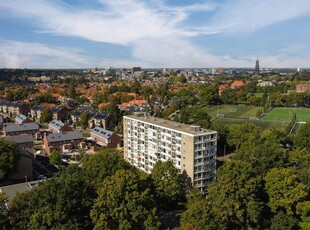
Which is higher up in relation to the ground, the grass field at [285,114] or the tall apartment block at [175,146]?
the tall apartment block at [175,146]

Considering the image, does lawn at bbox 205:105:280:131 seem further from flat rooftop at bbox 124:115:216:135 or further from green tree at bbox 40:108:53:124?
green tree at bbox 40:108:53:124

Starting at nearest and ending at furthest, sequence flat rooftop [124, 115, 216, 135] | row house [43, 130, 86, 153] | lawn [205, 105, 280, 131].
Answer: flat rooftop [124, 115, 216, 135]
row house [43, 130, 86, 153]
lawn [205, 105, 280, 131]

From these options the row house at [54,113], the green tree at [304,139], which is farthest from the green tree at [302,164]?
the row house at [54,113]

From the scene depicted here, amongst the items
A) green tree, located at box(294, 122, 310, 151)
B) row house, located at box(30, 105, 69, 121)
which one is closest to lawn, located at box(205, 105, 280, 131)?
green tree, located at box(294, 122, 310, 151)

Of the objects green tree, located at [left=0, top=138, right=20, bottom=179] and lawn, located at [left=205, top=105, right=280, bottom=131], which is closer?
green tree, located at [left=0, top=138, right=20, bottom=179]

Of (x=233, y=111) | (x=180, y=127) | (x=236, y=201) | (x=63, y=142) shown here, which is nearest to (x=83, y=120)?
(x=63, y=142)

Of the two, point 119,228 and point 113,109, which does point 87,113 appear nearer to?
point 113,109

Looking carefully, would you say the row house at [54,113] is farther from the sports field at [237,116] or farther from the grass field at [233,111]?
the grass field at [233,111]

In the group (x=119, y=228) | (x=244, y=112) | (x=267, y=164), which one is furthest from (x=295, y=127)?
(x=119, y=228)
